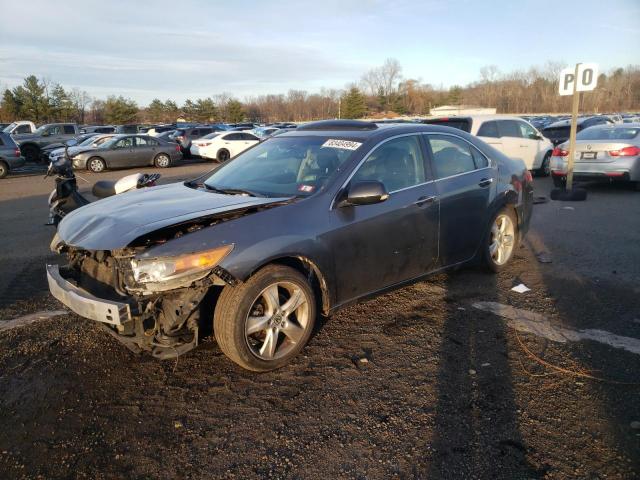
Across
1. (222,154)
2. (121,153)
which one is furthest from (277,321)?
(222,154)

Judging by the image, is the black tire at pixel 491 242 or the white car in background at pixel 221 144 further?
the white car in background at pixel 221 144

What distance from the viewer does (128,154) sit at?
2008 cm

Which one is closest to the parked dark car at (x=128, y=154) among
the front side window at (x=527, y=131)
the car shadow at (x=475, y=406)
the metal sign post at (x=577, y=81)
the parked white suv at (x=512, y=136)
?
the parked white suv at (x=512, y=136)

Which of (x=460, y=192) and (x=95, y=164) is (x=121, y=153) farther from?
(x=460, y=192)

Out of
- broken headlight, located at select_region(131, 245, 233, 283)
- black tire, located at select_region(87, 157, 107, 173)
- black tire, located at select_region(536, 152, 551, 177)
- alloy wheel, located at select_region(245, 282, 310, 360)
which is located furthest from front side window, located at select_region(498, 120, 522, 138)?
black tire, located at select_region(87, 157, 107, 173)

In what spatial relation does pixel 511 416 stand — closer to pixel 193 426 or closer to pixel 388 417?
pixel 388 417

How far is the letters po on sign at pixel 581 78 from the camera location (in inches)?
368

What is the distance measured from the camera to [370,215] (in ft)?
12.5

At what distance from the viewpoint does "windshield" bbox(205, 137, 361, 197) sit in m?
3.88

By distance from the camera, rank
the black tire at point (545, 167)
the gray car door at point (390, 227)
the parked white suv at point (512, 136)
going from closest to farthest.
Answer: the gray car door at point (390, 227), the parked white suv at point (512, 136), the black tire at point (545, 167)

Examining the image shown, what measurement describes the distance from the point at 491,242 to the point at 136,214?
12.2ft

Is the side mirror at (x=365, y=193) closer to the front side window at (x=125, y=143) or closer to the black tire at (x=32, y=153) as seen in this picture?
the front side window at (x=125, y=143)

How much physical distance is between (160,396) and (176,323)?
52 cm

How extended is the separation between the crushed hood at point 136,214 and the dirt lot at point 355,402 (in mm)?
988
